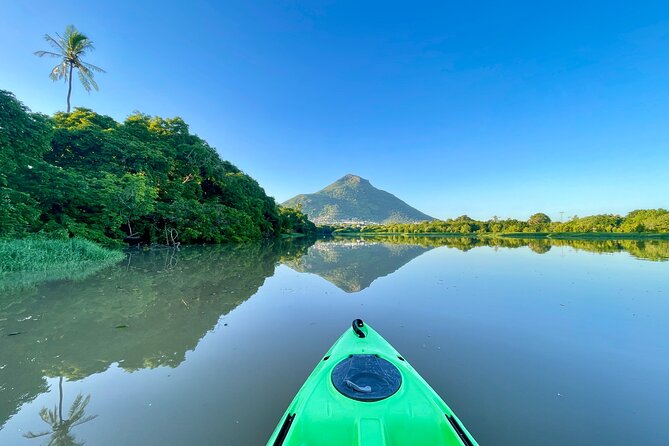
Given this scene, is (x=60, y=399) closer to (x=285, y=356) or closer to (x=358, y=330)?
(x=285, y=356)

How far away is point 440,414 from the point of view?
183cm

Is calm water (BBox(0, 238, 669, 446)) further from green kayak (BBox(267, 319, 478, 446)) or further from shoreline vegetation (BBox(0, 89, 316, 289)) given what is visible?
shoreline vegetation (BBox(0, 89, 316, 289))

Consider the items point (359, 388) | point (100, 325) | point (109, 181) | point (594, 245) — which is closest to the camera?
point (359, 388)

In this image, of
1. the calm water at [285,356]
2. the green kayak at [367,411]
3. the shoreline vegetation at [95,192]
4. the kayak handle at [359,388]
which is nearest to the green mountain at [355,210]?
the shoreline vegetation at [95,192]

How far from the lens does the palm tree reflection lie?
2.10m

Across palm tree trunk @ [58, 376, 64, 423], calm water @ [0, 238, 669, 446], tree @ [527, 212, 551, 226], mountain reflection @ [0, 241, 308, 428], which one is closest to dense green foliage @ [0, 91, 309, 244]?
mountain reflection @ [0, 241, 308, 428]

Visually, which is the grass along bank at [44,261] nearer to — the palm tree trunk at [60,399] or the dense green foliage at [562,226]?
the palm tree trunk at [60,399]

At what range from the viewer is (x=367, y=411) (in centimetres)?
187

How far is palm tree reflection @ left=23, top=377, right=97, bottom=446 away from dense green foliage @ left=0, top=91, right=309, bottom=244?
38.5 feet

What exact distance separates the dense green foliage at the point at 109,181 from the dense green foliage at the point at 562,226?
179 feet

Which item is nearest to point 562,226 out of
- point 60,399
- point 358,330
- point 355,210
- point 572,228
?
point 572,228

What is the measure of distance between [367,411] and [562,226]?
235 ft

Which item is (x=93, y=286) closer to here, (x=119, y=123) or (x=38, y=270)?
(x=38, y=270)

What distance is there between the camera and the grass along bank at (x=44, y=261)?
303 inches
